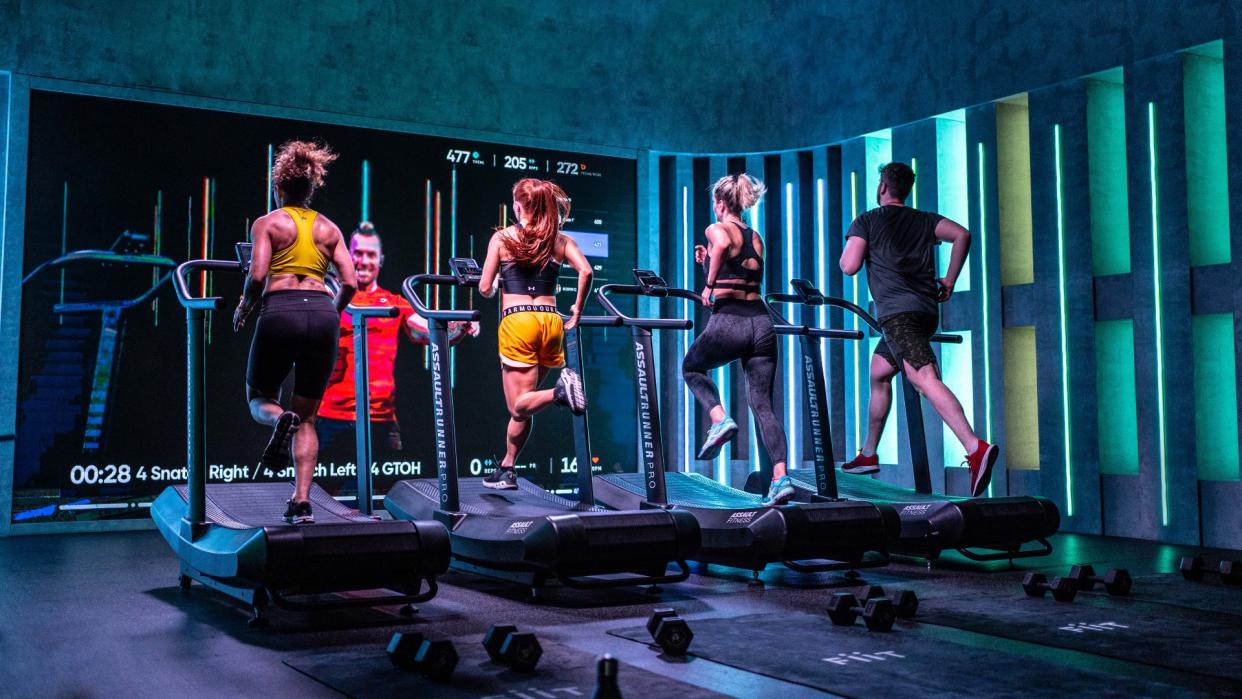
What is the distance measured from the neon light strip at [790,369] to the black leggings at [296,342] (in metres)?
5.29

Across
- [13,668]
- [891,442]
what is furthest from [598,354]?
[13,668]

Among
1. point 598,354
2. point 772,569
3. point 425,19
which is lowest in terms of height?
point 772,569

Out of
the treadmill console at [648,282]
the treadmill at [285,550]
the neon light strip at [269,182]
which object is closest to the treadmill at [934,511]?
the treadmill console at [648,282]

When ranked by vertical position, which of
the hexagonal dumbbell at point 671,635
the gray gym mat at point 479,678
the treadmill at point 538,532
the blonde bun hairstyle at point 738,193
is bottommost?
the gray gym mat at point 479,678

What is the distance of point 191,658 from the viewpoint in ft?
10.3

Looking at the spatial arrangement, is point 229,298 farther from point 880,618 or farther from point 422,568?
point 880,618

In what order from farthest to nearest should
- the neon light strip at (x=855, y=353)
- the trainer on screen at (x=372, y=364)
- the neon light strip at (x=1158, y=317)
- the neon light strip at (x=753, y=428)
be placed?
the neon light strip at (x=753, y=428), the neon light strip at (x=855, y=353), the trainer on screen at (x=372, y=364), the neon light strip at (x=1158, y=317)

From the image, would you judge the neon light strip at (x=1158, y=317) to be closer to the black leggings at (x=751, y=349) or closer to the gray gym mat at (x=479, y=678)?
the black leggings at (x=751, y=349)

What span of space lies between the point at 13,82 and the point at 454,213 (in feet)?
10.5

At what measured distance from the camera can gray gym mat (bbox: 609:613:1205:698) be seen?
270cm

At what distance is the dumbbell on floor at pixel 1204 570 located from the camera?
14.9 ft

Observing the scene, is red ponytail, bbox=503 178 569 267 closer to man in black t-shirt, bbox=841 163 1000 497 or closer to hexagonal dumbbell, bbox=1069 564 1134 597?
man in black t-shirt, bbox=841 163 1000 497

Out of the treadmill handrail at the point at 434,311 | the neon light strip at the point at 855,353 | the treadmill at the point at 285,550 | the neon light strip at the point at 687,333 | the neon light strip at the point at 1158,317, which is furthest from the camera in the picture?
the neon light strip at the point at 687,333

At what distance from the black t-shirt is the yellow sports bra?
290 centimetres
